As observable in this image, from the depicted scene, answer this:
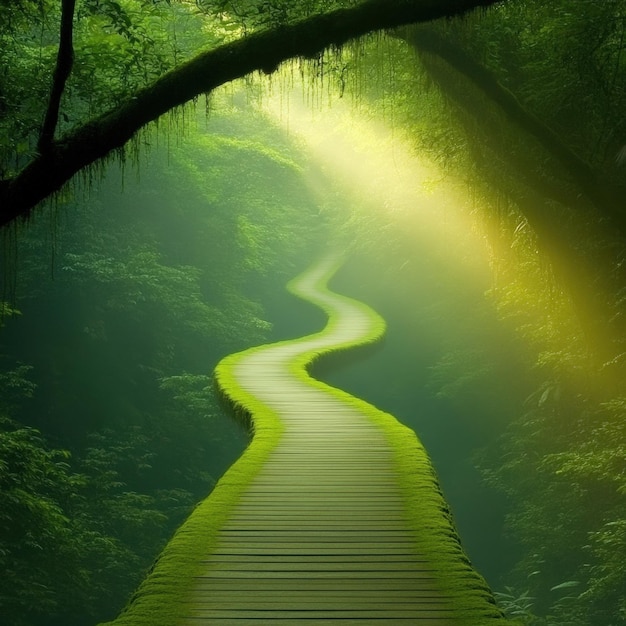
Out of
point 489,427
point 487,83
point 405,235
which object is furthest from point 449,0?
point 405,235

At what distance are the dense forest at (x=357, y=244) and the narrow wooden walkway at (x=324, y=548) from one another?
2.60m

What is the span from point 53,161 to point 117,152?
59cm

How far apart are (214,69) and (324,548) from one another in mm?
3587

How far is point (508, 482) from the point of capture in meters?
17.6

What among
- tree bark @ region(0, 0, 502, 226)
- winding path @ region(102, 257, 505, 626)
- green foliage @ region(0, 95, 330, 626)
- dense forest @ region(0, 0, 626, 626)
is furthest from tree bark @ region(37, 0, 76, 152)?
green foliage @ region(0, 95, 330, 626)

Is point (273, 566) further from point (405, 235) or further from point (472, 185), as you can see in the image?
point (405, 235)

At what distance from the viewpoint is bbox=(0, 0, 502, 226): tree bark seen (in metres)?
5.87

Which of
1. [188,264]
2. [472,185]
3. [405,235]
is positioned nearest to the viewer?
[472,185]

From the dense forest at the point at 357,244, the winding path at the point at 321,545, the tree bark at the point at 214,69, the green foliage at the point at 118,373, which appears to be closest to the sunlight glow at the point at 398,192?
the dense forest at the point at 357,244

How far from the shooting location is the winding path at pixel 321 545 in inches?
194

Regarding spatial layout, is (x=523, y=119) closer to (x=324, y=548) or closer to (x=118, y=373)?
(x=324, y=548)

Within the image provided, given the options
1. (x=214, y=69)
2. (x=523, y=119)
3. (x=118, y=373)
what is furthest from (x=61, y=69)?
(x=118, y=373)

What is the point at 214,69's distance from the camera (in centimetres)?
621

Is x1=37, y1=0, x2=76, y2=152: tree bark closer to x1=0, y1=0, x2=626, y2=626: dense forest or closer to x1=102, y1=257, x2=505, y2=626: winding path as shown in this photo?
x1=0, y1=0, x2=626, y2=626: dense forest
